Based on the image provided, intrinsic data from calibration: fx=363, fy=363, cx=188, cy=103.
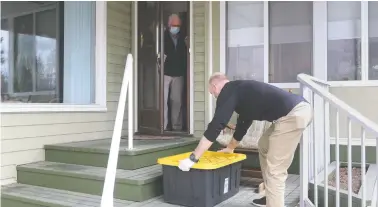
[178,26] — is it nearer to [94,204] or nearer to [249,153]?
[249,153]

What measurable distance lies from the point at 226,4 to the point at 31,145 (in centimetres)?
296

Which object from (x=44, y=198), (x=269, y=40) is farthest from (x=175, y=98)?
(x=44, y=198)

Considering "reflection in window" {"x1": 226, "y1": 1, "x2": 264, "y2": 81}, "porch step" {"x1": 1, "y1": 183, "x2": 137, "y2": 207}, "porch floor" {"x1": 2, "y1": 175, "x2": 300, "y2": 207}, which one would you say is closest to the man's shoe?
"porch floor" {"x1": 2, "y1": 175, "x2": 300, "y2": 207}

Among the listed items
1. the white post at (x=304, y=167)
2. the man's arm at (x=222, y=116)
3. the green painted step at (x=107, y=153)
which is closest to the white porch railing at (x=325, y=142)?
the white post at (x=304, y=167)

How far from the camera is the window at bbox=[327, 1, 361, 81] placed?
4.22m

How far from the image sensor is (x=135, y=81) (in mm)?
5293

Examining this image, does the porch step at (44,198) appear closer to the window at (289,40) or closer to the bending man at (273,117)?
the bending man at (273,117)

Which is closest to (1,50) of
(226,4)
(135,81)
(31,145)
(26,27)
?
(26,27)

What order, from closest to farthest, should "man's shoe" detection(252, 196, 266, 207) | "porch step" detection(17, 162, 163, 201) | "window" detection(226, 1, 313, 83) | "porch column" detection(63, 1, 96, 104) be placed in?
"man's shoe" detection(252, 196, 266, 207) < "porch step" detection(17, 162, 163, 201) < "window" detection(226, 1, 313, 83) < "porch column" detection(63, 1, 96, 104)

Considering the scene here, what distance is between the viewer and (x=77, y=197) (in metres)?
3.28

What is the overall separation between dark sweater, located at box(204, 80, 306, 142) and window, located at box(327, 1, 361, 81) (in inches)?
77.4

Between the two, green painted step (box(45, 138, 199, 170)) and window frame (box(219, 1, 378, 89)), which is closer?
green painted step (box(45, 138, 199, 170))

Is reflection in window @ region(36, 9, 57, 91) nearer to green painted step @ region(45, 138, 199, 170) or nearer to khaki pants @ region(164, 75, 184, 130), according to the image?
green painted step @ region(45, 138, 199, 170)

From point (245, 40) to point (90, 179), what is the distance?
2.62 m
